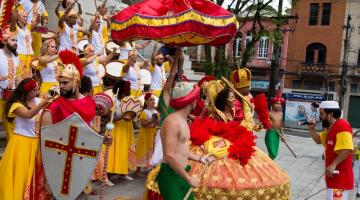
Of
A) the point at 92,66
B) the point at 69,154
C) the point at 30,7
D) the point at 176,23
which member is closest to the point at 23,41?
the point at 92,66

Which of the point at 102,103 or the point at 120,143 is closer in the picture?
the point at 102,103

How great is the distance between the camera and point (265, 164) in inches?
216

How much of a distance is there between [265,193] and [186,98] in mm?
1823

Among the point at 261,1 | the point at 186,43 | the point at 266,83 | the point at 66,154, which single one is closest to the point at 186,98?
the point at 66,154

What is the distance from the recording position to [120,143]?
24.7ft

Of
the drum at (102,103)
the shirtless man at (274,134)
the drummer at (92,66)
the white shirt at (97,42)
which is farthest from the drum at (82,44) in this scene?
the shirtless man at (274,134)

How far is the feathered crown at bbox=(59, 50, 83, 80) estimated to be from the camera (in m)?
4.58

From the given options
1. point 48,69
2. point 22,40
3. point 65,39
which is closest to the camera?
point 48,69

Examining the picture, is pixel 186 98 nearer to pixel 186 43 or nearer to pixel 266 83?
pixel 186 43

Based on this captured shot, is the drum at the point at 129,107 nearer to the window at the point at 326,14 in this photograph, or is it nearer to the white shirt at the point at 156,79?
the white shirt at the point at 156,79

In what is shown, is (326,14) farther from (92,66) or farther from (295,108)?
(92,66)

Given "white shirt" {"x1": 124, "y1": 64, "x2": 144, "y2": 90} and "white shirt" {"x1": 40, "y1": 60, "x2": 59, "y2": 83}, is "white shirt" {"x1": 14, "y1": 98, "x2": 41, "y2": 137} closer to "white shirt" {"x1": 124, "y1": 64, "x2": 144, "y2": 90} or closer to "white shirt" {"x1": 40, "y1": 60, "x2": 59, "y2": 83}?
"white shirt" {"x1": 40, "y1": 60, "x2": 59, "y2": 83}

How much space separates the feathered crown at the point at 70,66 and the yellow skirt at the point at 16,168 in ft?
3.85

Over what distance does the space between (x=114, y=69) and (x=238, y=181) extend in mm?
4338
